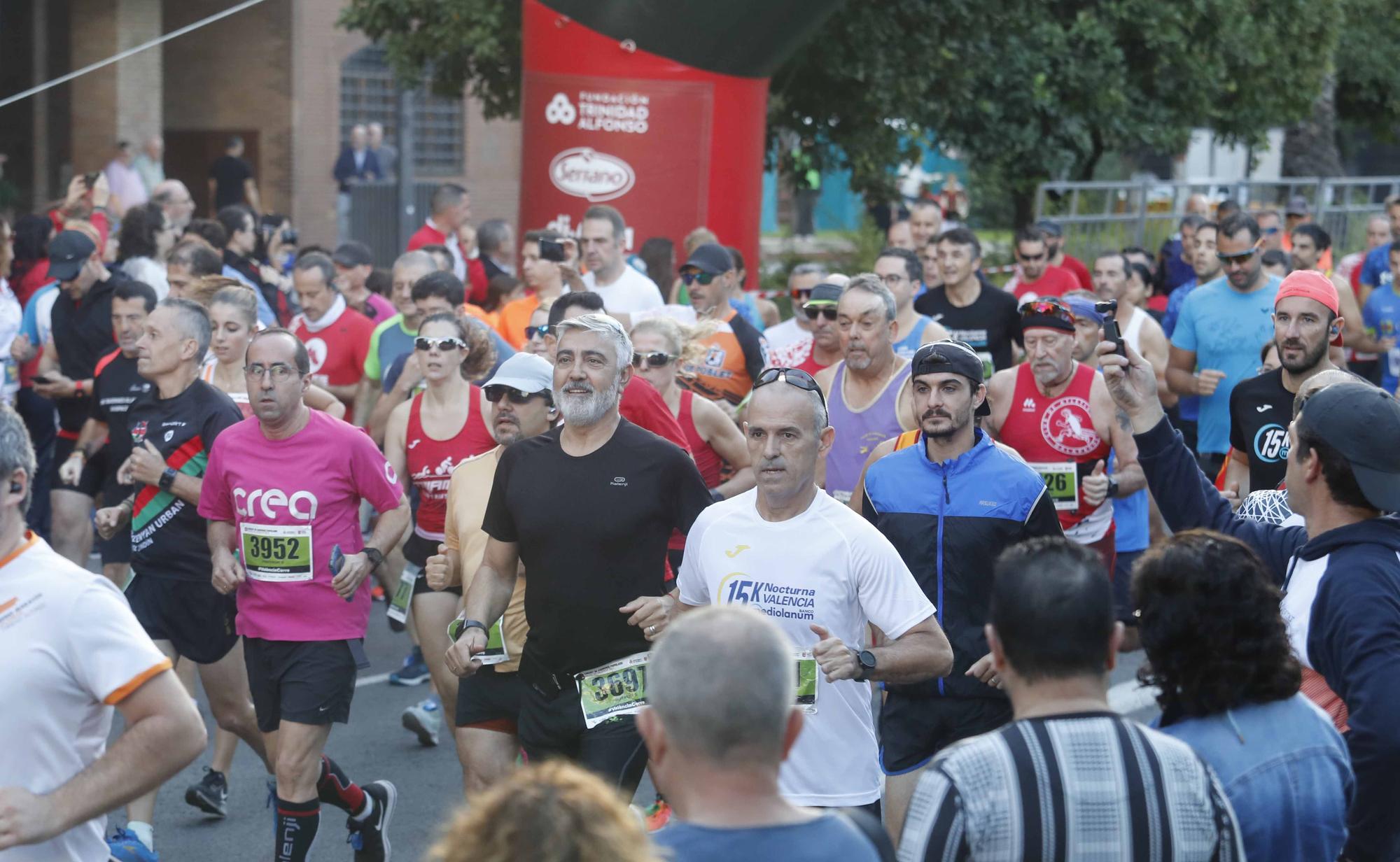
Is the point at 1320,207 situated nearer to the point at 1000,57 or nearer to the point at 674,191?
the point at 1000,57

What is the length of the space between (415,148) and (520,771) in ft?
89.9

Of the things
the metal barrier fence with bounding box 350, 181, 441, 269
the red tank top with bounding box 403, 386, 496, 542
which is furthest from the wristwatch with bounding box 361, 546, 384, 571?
the metal barrier fence with bounding box 350, 181, 441, 269

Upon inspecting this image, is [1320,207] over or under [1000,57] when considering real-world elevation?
under

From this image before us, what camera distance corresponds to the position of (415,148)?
28.8 meters

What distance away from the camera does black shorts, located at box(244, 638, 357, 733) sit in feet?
19.1

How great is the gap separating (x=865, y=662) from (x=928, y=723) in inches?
39.3

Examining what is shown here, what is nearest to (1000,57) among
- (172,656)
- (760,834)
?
(172,656)

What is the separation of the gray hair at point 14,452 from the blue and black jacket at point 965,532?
2.71 meters

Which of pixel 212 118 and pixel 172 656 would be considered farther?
pixel 212 118

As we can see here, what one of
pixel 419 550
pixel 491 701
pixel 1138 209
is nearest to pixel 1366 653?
pixel 491 701

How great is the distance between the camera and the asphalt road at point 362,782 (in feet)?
21.4

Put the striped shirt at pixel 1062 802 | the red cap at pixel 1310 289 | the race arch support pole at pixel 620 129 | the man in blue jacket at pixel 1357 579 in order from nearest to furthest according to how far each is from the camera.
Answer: the striped shirt at pixel 1062 802
the man in blue jacket at pixel 1357 579
the red cap at pixel 1310 289
the race arch support pole at pixel 620 129

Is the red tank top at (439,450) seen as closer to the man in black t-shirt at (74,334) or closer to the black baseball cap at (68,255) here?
the man in black t-shirt at (74,334)

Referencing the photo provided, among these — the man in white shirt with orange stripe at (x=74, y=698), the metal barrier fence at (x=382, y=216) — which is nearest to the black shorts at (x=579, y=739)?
the man in white shirt with orange stripe at (x=74, y=698)
